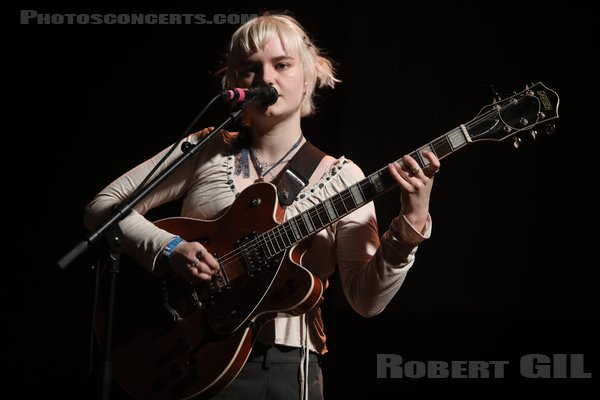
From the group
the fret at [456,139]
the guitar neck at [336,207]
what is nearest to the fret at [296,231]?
the guitar neck at [336,207]

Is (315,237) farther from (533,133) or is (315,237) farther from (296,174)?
(533,133)

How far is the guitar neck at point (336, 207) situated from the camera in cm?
154

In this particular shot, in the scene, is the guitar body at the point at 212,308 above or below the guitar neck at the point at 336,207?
below

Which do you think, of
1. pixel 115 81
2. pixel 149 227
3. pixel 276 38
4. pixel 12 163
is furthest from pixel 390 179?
pixel 12 163

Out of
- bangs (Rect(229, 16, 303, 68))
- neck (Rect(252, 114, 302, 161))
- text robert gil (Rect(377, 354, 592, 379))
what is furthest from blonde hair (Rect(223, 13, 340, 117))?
text robert gil (Rect(377, 354, 592, 379))

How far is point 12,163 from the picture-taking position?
2592mm

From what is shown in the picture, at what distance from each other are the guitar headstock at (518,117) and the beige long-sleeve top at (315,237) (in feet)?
0.89

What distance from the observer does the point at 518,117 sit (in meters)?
1.56

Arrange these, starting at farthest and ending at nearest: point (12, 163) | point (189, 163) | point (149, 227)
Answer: point (12, 163), point (189, 163), point (149, 227)

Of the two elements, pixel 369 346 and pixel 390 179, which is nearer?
pixel 390 179

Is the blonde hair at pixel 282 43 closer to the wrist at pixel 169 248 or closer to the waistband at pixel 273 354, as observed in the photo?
the wrist at pixel 169 248

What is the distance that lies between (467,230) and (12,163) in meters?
1.88

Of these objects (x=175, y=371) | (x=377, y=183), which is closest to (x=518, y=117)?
(x=377, y=183)

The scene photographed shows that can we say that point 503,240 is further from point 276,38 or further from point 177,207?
point 177,207
